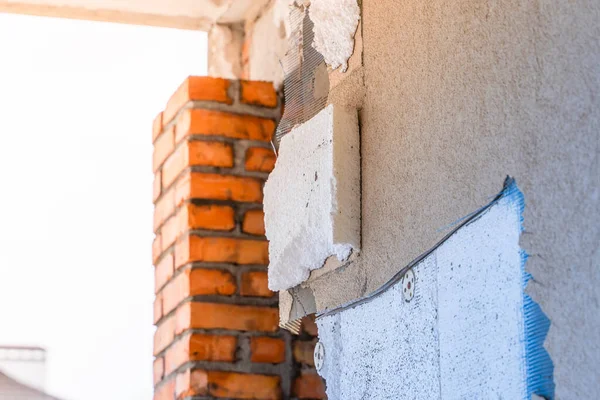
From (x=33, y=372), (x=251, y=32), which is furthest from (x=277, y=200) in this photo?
Result: (x=33, y=372)

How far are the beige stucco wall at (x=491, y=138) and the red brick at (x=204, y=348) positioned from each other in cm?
64

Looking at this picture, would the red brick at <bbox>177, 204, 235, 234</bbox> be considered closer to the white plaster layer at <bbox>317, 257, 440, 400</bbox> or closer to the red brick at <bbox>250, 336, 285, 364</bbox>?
the red brick at <bbox>250, 336, 285, 364</bbox>

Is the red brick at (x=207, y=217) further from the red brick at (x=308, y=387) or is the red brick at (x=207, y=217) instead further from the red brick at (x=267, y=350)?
the red brick at (x=308, y=387)

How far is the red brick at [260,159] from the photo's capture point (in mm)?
2256

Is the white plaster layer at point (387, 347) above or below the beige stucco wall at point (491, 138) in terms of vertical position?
below

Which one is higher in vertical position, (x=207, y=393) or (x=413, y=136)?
(x=413, y=136)

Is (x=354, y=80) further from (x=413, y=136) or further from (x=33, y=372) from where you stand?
(x=33, y=372)

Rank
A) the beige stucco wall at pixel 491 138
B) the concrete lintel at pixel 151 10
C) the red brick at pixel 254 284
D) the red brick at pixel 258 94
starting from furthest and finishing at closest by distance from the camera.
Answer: the concrete lintel at pixel 151 10, the red brick at pixel 258 94, the red brick at pixel 254 284, the beige stucco wall at pixel 491 138

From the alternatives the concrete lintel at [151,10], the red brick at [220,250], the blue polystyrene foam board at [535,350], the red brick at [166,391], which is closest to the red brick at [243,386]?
the red brick at [166,391]

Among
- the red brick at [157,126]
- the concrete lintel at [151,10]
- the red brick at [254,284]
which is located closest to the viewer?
the red brick at [254,284]

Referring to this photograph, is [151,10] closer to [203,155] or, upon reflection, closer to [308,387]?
[203,155]

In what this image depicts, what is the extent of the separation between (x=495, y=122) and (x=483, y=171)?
0.18 ft

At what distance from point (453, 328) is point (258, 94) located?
4.20 feet

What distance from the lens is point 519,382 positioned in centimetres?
97
